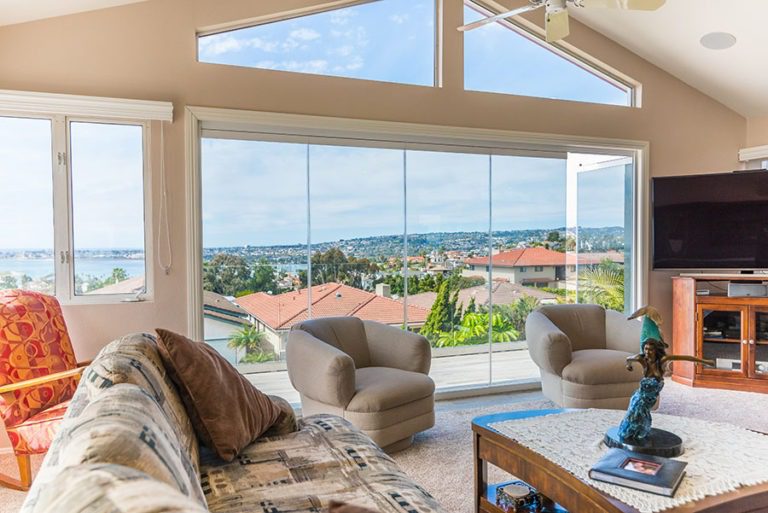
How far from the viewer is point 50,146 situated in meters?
3.32

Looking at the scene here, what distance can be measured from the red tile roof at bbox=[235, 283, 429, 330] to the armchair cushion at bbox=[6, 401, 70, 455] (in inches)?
61.7

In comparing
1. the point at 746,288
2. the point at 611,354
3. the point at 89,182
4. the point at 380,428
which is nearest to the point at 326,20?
the point at 89,182

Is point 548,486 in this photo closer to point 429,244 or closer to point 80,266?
point 429,244

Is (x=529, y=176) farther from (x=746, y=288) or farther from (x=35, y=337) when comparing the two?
(x=35, y=337)

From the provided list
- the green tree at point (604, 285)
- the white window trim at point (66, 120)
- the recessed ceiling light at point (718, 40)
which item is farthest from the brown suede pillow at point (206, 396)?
the recessed ceiling light at point (718, 40)

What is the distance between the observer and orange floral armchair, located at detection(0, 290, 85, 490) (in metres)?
2.54

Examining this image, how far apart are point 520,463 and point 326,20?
135 inches

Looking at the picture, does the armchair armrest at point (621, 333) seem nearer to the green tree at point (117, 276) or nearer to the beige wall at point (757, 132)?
the beige wall at point (757, 132)

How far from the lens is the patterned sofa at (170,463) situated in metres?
Result: 0.75

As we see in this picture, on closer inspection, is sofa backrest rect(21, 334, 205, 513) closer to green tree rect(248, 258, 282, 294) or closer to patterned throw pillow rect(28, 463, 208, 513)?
patterned throw pillow rect(28, 463, 208, 513)

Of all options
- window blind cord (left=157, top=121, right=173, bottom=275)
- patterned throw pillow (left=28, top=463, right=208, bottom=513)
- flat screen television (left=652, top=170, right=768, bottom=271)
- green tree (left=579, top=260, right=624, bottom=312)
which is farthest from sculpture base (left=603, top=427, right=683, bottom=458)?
flat screen television (left=652, top=170, right=768, bottom=271)

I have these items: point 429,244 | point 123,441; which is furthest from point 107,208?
point 123,441

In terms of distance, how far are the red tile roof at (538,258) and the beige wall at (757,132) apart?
5.98ft

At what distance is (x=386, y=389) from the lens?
300 cm
